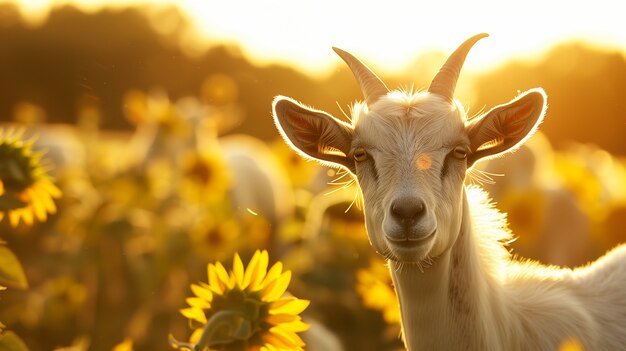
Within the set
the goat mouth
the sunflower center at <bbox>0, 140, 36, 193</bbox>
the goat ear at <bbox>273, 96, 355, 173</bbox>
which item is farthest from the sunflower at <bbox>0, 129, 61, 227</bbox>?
the goat mouth

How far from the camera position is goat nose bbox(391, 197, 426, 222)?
3322mm

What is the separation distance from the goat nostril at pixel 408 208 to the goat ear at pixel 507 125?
53 centimetres

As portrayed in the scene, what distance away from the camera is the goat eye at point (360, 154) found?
379cm

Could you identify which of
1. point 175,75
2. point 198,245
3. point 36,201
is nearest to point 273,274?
point 36,201

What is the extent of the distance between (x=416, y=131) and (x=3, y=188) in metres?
1.62

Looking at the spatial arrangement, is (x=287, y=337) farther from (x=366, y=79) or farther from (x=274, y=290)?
(x=366, y=79)

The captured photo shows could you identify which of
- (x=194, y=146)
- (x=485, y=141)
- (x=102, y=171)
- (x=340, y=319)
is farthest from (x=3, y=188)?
(x=194, y=146)

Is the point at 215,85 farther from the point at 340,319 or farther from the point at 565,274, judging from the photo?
the point at 565,274

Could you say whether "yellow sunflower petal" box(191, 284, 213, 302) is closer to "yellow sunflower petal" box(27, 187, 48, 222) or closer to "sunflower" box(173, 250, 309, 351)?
"sunflower" box(173, 250, 309, 351)

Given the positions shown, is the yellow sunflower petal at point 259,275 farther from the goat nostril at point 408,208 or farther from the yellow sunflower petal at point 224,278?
the goat nostril at point 408,208

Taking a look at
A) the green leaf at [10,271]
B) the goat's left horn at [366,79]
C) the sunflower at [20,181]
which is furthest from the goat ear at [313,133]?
the green leaf at [10,271]

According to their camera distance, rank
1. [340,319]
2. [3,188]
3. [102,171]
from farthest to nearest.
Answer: [102,171]
[340,319]
[3,188]

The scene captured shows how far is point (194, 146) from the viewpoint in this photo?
1225cm

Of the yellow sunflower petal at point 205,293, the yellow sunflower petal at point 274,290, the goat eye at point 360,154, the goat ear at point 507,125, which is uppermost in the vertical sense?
the goat ear at point 507,125
